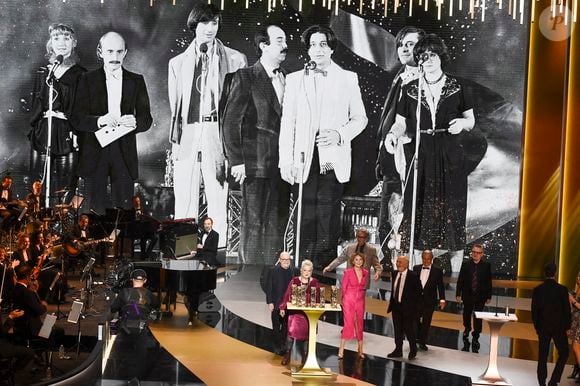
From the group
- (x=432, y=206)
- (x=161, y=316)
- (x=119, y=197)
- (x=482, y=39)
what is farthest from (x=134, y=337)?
(x=482, y=39)

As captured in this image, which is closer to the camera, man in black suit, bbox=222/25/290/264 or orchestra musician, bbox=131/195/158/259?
orchestra musician, bbox=131/195/158/259

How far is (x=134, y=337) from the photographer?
1396cm

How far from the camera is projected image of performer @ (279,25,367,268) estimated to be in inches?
901

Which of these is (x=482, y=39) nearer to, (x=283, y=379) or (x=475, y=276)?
(x=475, y=276)

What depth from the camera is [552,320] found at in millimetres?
11945

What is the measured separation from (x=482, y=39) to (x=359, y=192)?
452 centimetres

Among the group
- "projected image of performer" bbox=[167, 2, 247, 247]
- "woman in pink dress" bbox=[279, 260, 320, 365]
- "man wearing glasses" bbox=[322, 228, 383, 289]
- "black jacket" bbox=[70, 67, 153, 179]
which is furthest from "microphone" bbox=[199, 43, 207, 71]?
"woman in pink dress" bbox=[279, 260, 320, 365]

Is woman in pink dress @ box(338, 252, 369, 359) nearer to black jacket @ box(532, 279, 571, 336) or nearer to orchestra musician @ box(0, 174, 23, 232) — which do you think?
black jacket @ box(532, 279, 571, 336)

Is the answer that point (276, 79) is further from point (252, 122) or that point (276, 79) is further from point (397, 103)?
point (397, 103)

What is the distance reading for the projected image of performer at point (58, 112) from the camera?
22516mm

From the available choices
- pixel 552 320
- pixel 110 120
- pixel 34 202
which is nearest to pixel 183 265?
pixel 34 202

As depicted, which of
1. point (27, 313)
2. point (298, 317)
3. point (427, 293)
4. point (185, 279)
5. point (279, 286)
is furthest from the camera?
point (185, 279)

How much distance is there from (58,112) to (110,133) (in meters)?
1.25

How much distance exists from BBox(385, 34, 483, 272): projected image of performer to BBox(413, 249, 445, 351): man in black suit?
8787mm
